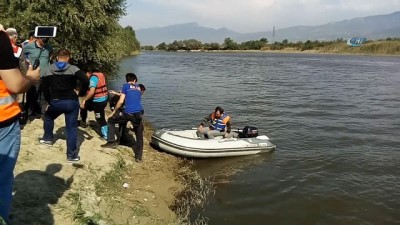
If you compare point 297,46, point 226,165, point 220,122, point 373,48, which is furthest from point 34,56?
point 297,46

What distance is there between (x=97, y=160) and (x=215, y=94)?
15194mm

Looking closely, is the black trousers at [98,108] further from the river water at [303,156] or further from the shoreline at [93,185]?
the river water at [303,156]

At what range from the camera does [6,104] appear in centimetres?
297

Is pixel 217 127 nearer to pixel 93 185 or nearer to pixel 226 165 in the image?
pixel 226 165

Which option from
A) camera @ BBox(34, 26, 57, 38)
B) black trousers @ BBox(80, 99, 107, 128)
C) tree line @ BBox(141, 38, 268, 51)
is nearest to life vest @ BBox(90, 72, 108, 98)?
black trousers @ BBox(80, 99, 107, 128)

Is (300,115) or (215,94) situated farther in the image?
(215,94)

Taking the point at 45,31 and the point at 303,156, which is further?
the point at 303,156

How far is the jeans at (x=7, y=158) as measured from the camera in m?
3.02

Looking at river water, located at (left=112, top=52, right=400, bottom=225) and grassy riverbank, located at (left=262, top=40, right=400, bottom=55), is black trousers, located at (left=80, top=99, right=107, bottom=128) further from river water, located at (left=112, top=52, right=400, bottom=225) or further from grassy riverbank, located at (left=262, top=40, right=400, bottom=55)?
grassy riverbank, located at (left=262, top=40, right=400, bottom=55)

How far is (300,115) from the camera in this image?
55.9 feet

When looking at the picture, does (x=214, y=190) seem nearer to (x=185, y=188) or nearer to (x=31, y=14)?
(x=185, y=188)

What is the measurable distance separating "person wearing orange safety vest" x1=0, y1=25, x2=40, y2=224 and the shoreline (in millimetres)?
1527

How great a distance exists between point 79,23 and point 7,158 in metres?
12.5

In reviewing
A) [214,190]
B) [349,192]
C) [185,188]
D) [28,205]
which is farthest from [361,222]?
[28,205]
